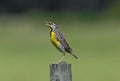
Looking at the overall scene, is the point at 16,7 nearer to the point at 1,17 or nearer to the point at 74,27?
the point at 1,17

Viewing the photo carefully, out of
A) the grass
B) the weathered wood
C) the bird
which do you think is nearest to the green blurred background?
the grass

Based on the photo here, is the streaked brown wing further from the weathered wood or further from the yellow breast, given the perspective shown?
the weathered wood

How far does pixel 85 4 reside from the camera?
44.2 metres

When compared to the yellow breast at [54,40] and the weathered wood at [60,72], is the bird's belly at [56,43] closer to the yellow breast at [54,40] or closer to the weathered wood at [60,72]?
the yellow breast at [54,40]

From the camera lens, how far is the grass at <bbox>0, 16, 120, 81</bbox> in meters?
17.2

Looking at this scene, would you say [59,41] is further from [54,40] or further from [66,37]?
[66,37]

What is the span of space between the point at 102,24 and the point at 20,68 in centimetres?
1369

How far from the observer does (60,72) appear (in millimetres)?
7105

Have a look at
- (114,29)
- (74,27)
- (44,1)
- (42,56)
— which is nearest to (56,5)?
(44,1)

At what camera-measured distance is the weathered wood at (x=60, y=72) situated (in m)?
7.08

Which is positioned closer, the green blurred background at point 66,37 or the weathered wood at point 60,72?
the weathered wood at point 60,72

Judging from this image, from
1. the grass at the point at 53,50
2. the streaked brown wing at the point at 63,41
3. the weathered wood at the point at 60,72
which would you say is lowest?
the weathered wood at the point at 60,72

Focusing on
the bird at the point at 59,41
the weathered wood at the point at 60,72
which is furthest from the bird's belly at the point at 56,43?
the weathered wood at the point at 60,72

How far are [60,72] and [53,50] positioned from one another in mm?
16083
